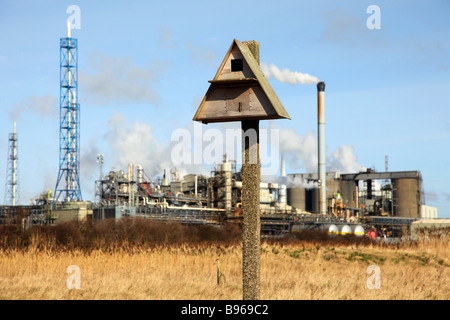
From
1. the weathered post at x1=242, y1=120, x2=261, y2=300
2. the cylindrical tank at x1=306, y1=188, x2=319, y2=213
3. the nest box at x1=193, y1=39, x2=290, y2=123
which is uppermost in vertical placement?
the nest box at x1=193, y1=39, x2=290, y2=123

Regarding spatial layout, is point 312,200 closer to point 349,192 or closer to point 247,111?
point 349,192

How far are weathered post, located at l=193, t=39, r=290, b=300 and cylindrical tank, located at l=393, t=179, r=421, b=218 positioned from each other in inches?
3405

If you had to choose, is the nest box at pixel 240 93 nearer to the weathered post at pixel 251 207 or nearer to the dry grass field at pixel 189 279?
the weathered post at pixel 251 207

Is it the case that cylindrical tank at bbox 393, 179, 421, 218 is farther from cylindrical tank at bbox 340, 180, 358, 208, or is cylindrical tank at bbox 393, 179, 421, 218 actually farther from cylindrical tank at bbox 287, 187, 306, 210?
cylindrical tank at bbox 287, 187, 306, 210

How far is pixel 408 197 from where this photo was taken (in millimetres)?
89438

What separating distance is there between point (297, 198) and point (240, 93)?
3513 inches

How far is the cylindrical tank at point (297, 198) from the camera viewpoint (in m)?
95.8

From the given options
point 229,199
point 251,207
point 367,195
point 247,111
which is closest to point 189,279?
point 251,207

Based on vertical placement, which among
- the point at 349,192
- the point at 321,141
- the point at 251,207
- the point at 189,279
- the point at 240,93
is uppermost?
the point at 321,141

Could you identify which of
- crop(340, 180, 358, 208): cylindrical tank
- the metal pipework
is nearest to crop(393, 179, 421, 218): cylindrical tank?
crop(340, 180, 358, 208): cylindrical tank

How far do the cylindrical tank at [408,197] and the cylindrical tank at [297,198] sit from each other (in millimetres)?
15641

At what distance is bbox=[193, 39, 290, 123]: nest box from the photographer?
26.3 feet
